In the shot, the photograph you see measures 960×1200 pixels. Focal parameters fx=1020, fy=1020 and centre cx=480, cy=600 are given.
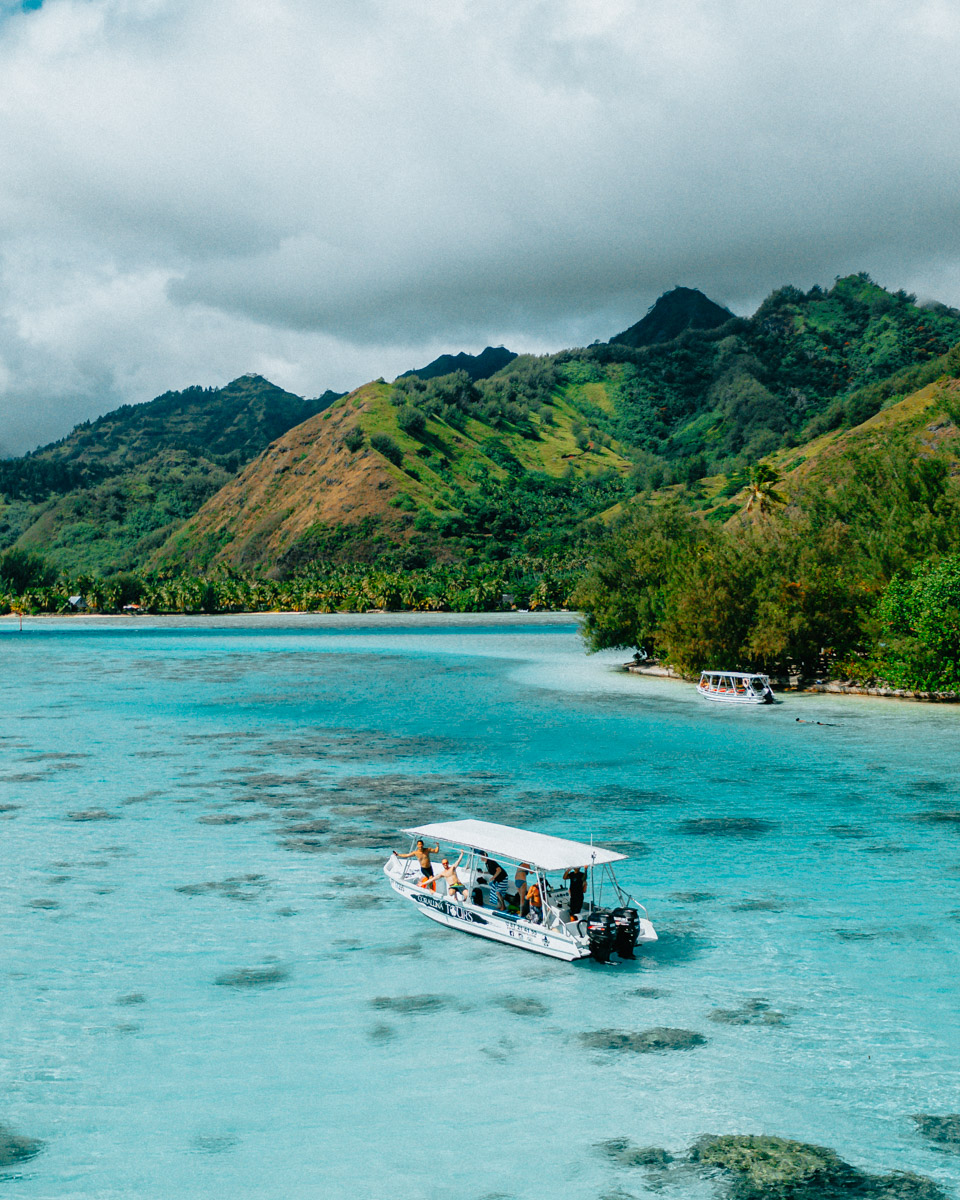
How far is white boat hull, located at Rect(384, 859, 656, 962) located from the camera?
2594 cm

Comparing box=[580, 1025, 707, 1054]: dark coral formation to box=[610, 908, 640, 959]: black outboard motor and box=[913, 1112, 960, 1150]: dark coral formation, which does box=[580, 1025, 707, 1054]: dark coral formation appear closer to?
box=[610, 908, 640, 959]: black outboard motor

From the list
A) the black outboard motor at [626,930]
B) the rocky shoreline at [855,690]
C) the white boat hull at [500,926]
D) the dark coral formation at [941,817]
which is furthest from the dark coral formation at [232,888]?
the rocky shoreline at [855,690]

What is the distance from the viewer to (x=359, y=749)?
6169 centimetres

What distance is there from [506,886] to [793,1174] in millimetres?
12617

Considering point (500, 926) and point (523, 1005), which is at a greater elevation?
point (500, 926)

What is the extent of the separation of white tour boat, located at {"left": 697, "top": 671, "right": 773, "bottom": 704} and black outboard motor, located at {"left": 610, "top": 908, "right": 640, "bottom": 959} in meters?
55.3

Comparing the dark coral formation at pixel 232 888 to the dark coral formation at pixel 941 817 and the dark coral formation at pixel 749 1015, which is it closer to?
the dark coral formation at pixel 749 1015

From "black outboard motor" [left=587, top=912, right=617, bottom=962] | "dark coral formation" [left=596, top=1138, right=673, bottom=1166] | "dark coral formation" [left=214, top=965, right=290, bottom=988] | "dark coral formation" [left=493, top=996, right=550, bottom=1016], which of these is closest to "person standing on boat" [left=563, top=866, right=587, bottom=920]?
"black outboard motor" [left=587, top=912, right=617, bottom=962]

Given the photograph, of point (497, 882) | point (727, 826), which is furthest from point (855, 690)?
point (497, 882)

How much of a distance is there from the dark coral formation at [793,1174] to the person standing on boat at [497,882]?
10.6 m

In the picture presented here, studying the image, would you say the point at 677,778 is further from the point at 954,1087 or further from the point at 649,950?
the point at 954,1087

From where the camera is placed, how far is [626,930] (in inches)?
1009

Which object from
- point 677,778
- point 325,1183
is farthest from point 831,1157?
point 677,778

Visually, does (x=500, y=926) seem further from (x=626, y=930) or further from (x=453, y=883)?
(x=626, y=930)
